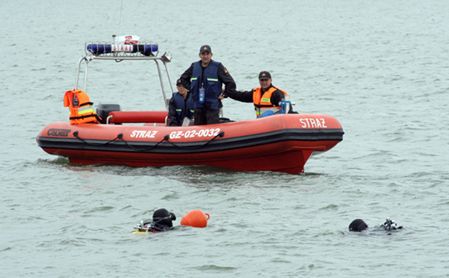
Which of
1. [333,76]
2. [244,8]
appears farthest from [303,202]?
[244,8]

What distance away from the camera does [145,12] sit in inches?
3135

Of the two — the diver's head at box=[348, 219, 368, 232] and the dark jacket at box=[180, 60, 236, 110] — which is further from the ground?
the dark jacket at box=[180, 60, 236, 110]

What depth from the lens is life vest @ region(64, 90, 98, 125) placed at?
48.8 feet

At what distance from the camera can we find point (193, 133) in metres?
13.8

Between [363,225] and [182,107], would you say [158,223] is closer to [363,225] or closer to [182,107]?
[363,225]

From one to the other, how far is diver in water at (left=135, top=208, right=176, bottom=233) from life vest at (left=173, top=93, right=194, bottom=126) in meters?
3.48

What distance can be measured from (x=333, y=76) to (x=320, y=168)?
15.6 m

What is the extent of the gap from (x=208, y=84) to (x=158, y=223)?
10.6 feet

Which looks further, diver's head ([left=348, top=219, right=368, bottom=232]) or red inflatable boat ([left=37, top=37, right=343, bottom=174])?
red inflatable boat ([left=37, top=37, right=343, bottom=174])

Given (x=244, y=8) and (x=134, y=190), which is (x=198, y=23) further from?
(x=134, y=190)

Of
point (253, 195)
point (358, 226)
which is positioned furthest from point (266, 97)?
point (358, 226)

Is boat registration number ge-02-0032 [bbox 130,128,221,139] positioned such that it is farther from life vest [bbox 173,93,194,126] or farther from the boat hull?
life vest [bbox 173,93,194,126]

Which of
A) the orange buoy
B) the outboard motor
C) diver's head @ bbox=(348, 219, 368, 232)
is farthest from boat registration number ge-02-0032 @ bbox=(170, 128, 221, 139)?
diver's head @ bbox=(348, 219, 368, 232)

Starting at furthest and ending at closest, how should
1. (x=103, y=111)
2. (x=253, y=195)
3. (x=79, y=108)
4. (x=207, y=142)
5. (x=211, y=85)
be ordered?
(x=103, y=111) → (x=79, y=108) → (x=211, y=85) → (x=207, y=142) → (x=253, y=195)
